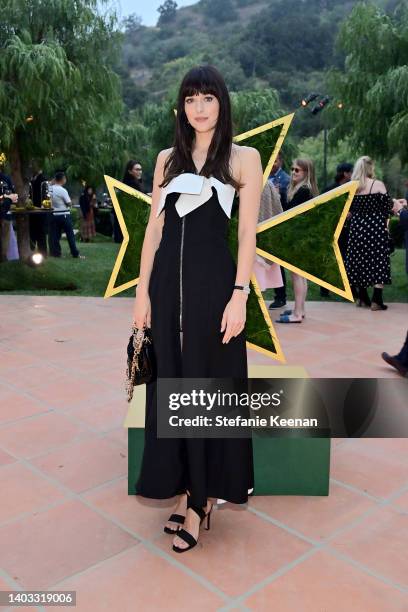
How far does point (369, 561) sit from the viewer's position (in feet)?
8.10

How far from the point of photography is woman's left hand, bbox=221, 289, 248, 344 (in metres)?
2.35

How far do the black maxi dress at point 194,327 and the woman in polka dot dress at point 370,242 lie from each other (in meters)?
4.84

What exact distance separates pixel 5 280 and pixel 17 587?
6853 mm

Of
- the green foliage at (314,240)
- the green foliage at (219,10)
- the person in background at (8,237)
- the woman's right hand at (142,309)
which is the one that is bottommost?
the person in background at (8,237)

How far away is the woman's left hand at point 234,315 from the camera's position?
235 cm

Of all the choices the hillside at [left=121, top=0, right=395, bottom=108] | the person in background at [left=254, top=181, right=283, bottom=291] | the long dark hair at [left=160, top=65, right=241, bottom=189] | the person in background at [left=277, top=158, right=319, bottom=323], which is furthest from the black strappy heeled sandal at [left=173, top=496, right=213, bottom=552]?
the hillside at [left=121, top=0, right=395, bottom=108]

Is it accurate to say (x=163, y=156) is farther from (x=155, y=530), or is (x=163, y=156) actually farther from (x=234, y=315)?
(x=155, y=530)

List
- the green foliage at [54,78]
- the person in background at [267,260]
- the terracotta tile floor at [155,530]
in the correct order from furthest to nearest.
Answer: the green foliage at [54,78], the person in background at [267,260], the terracotta tile floor at [155,530]

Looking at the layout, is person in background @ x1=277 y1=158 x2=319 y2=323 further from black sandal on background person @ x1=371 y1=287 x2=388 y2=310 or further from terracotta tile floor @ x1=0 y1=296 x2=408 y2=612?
terracotta tile floor @ x1=0 y1=296 x2=408 y2=612

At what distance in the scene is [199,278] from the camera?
238 cm

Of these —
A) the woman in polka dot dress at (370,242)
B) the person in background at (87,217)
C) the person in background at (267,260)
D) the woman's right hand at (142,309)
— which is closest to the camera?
the woman's right hand at (142,309)

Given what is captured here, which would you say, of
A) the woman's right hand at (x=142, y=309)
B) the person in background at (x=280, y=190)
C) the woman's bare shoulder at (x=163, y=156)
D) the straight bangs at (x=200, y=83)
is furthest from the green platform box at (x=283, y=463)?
the person in background at (x=280, y=190)

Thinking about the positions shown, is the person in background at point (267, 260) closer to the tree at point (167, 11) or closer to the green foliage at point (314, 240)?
the green foliage at point (314, 240)

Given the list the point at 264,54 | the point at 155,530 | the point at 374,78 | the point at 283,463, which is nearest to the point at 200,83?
the point at 283,463
